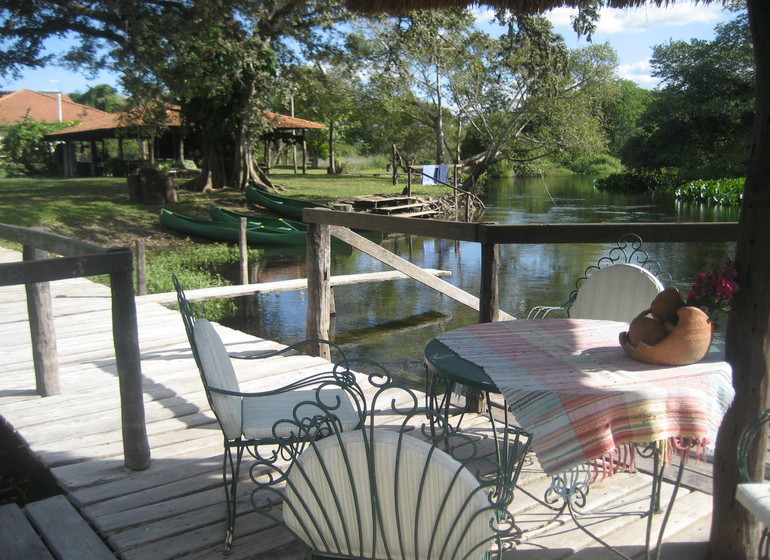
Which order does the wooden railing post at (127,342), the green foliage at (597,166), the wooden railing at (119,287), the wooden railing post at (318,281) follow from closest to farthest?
the wooden railing at (119,287) < the wooden railing post at (127,342) < the wooden railing post at (318,281) < the green foliage at (597,166)

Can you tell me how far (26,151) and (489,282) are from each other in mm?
37076

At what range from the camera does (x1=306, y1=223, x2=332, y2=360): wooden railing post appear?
5.48m

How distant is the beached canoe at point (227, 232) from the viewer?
18219 mm

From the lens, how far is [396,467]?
1799mm

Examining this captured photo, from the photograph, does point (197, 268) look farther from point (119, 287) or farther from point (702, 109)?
point (702, 109)

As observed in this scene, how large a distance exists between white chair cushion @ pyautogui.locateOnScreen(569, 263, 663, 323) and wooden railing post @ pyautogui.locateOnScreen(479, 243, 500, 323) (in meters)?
0.47

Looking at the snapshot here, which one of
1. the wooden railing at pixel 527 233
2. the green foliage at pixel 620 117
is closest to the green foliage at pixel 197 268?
the wooden railing at pixel 527 233

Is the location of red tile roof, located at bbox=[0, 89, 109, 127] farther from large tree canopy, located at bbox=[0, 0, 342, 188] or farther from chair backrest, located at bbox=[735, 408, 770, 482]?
chair backrest, located at bbox=[735, 408, 770, 482]

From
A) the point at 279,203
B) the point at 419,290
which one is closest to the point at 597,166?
the point at 279,203

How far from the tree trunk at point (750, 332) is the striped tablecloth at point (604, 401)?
0.09 metres

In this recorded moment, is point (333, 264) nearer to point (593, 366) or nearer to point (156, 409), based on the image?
point (156, 409)

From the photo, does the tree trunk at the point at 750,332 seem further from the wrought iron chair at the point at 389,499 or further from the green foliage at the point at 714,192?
the green foliage at the point at 714,192

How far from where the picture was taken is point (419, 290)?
13469 mm

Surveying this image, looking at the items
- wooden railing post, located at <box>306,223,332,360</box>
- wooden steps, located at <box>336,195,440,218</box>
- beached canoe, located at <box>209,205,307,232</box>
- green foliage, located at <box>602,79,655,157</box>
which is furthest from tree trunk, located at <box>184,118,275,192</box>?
wooden railing post, located at <box>306,223,332,360</box>
